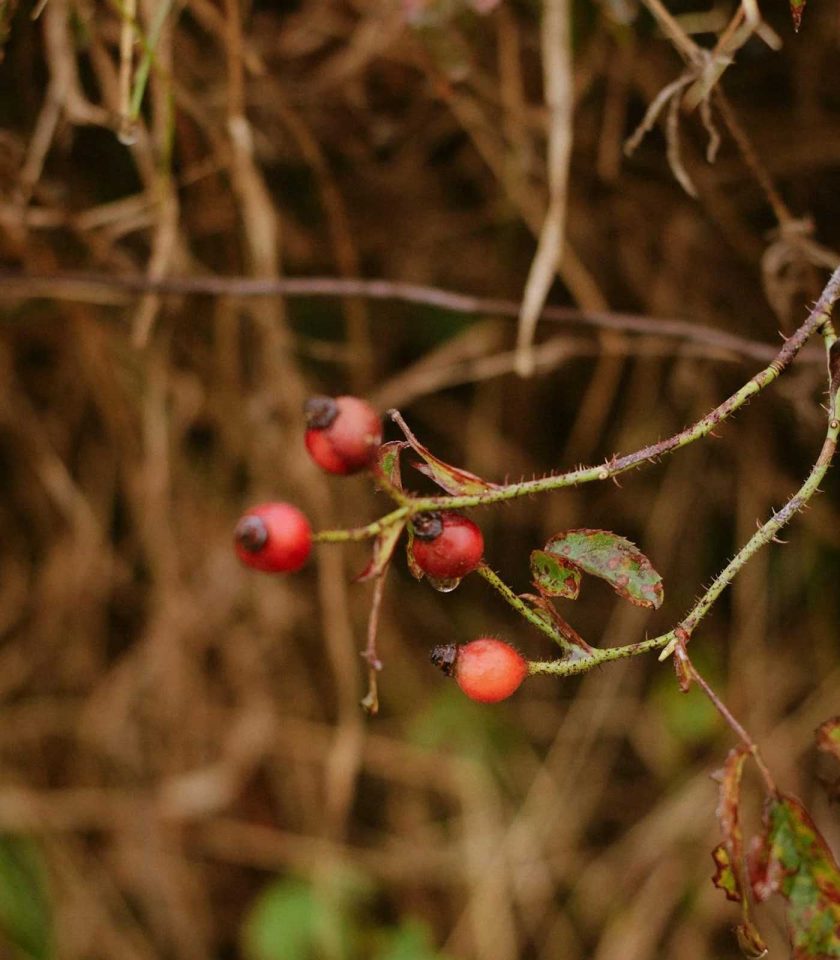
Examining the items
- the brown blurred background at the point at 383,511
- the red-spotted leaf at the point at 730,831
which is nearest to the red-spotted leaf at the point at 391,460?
the red-spotted leaf at the point at 730,831

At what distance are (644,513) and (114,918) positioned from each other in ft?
3.19

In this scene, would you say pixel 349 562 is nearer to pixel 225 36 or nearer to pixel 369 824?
pixel 369 824

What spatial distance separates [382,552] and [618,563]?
13cm

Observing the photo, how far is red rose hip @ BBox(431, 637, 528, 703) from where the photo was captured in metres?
0.51

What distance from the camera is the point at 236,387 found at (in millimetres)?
1271

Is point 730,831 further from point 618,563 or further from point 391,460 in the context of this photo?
point 391,460

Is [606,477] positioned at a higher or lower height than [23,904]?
higher

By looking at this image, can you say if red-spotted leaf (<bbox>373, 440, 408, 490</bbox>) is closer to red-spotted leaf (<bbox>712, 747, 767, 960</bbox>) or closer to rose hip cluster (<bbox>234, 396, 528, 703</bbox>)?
rose hip cluster (<bbox>234, 396, 528, 703</bbox>)

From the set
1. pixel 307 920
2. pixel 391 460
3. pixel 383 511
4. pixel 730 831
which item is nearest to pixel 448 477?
pixel 391 460

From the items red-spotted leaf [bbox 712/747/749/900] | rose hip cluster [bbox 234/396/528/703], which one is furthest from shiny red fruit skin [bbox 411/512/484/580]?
red-spotted leaf [bbox 712/747/749/900]

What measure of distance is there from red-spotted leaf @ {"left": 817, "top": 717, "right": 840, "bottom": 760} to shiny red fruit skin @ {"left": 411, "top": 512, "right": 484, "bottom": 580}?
21 centimetres

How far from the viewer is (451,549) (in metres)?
0.50

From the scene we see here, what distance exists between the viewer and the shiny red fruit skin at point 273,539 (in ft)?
1.77

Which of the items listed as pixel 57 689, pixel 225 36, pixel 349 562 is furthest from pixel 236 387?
pixel 57 689
